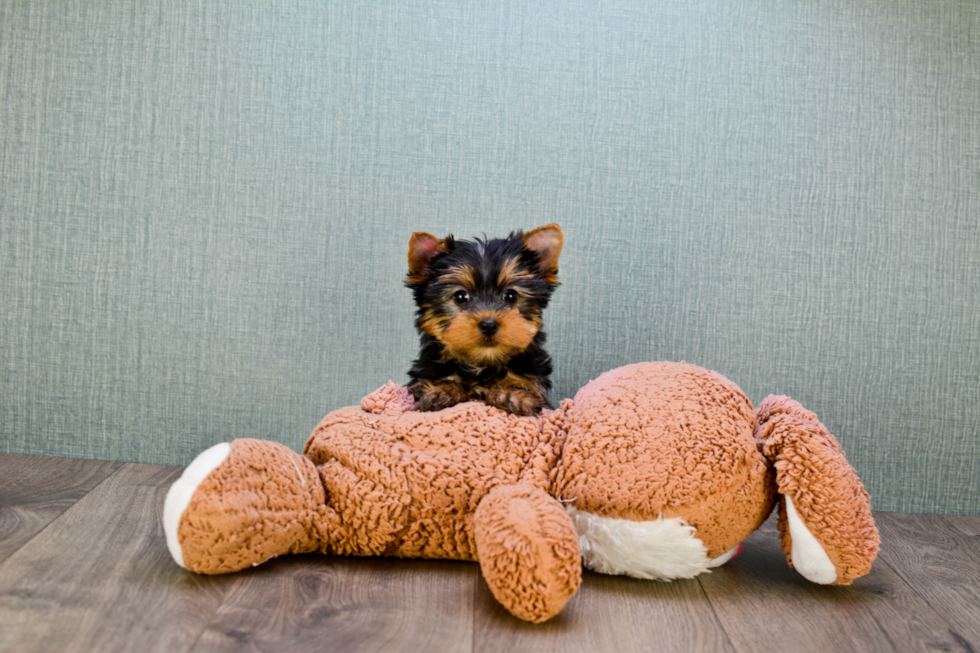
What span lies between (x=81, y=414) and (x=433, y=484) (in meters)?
1.40

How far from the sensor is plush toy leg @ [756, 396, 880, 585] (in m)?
1.45

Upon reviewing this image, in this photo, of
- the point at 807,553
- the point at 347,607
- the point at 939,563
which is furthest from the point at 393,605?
the point at 939,563

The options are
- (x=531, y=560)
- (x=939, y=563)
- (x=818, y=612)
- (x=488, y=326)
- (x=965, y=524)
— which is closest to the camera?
(x=531, y=560)

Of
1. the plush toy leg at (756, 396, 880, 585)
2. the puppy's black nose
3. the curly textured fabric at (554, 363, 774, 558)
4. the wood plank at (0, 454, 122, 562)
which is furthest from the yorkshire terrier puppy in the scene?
the wood plank at (0, 454, 122, 562)

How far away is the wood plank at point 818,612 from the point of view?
134 cm

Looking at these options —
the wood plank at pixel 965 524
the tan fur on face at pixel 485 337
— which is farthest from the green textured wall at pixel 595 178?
the tan fur on face at pixel 485 337

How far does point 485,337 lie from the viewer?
1615mm

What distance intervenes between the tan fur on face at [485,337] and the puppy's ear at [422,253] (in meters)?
0.17

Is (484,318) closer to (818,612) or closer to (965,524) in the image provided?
(818,612)

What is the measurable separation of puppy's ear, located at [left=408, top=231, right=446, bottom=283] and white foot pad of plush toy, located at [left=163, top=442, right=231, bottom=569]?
2.01ft

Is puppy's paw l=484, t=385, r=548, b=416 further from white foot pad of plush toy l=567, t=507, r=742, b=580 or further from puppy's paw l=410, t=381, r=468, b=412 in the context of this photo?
white foot pad of plush toy l=567, t=507, r=742, b=580

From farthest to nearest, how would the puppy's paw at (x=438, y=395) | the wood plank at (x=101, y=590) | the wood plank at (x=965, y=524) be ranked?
1. the wood plank at (x=965, y=524)
2. the puppy's paw at (x=438, y=395)
3. the wood plank at (x=101, y=590)

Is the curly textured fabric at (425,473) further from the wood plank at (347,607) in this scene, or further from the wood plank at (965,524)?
the wood plank at (965,524)

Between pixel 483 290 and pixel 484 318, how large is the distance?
0.08 metres
